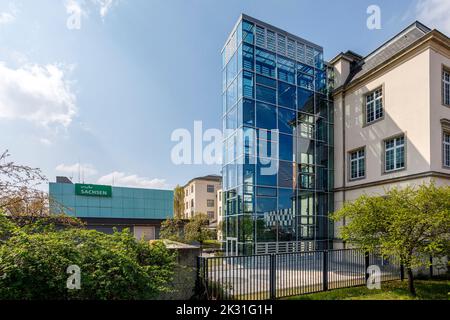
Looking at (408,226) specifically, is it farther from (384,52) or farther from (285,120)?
(384,52)

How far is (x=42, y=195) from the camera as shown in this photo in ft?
21.3

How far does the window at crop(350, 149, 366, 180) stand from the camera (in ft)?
55.1

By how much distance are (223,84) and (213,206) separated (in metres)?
38.6

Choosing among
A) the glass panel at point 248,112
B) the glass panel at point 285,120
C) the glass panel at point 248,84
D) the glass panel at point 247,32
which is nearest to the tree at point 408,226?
the glass panel at point 248,112

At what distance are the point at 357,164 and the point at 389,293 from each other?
10.5 meters

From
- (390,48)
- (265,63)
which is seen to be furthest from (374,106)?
(265,63)

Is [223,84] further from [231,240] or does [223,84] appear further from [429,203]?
[429,203]

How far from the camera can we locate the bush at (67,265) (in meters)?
4.36

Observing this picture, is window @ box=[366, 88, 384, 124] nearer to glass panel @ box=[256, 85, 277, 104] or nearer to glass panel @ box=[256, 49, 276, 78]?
glass panel @ box=[256, 85, 277, 104]

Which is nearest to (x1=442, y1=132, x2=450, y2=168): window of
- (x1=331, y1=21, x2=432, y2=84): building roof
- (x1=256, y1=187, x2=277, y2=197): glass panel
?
(x1=331, y1=21, x2=432, y2=84): building roof

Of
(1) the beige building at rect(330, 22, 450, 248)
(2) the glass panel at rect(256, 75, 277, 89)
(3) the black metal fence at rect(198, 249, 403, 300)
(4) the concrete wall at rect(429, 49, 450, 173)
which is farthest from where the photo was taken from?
(2) the glass panel at rect(256, 75, 277, 89)

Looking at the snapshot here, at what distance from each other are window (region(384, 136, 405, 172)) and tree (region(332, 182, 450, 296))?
6482mm

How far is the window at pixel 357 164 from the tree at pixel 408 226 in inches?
328
